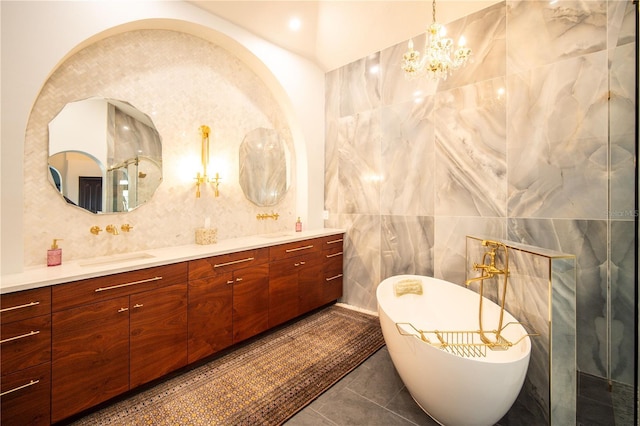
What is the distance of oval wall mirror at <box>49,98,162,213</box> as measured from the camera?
200 centimetres

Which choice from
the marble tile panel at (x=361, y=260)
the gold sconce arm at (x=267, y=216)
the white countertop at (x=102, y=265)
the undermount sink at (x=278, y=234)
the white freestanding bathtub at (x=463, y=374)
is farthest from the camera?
the marble tile panel at (x=361, y=260)

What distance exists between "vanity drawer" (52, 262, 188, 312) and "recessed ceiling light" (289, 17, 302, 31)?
2.75 m

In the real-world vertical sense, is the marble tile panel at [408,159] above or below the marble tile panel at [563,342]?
above

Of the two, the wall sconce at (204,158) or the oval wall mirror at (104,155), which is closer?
the oval wall mirror at (104,155)

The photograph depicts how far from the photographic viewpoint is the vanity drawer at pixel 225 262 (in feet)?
7.15

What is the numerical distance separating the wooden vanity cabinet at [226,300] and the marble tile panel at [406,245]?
1.50 m

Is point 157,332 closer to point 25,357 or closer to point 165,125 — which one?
point 25,357

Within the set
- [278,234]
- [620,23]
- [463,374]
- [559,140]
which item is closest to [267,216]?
[278,234]

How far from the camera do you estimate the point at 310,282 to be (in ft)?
10.5

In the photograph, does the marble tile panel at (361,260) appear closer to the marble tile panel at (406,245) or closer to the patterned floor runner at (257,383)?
the marble tile panel at (406,245)

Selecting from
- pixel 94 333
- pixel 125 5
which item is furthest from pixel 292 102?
pixel 94 333

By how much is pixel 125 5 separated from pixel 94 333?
2.45m

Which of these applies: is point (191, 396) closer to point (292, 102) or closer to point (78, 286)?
point (78, 286)

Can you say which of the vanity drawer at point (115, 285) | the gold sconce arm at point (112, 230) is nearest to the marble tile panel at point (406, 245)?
the vanity drawer at point (115, 285)
